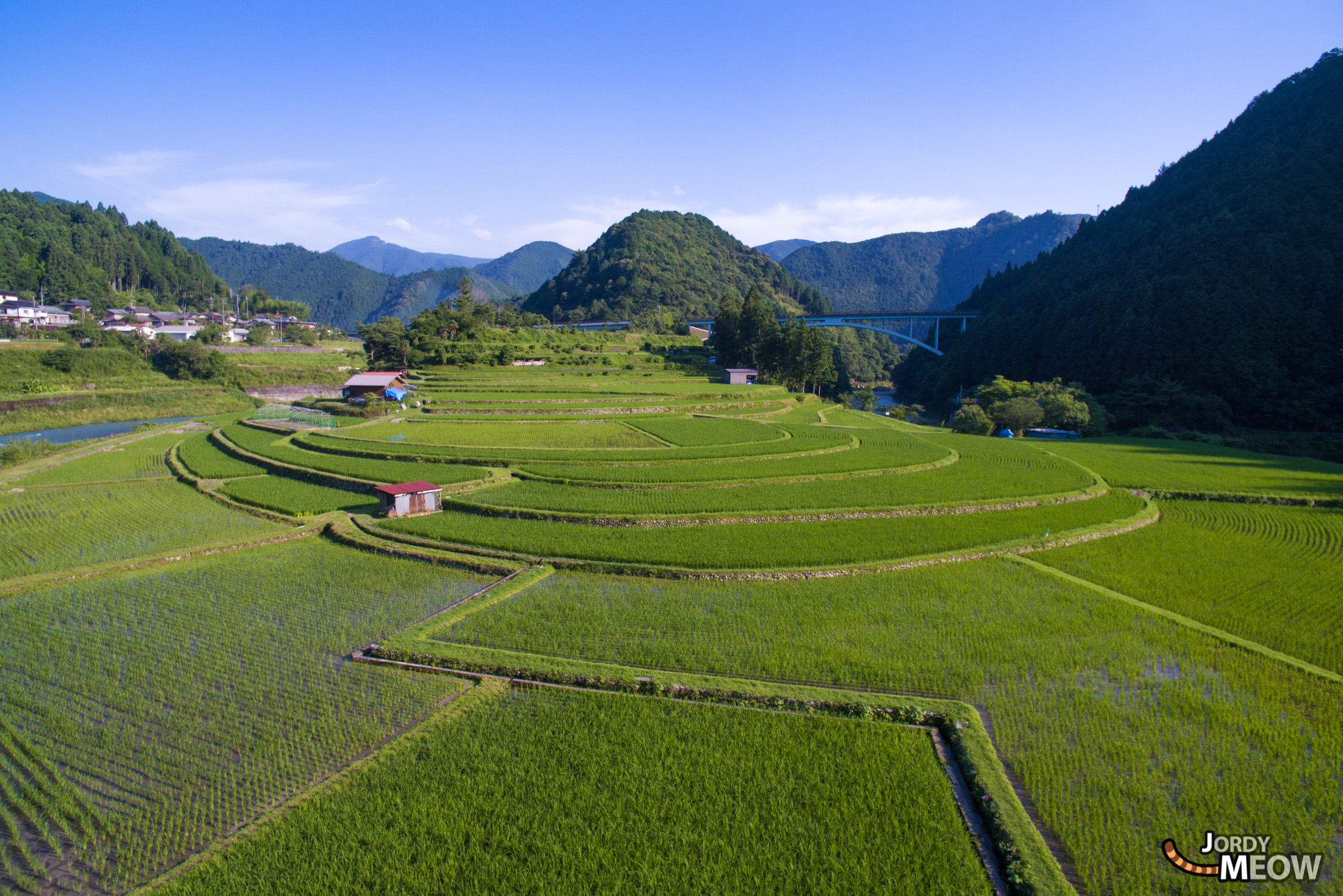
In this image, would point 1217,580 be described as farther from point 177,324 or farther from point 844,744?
point 177,324

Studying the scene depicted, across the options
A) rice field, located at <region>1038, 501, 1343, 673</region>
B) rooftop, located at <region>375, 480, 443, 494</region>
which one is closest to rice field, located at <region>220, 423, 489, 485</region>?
rooftop, located at <region>375, 480, 443, 494</region>

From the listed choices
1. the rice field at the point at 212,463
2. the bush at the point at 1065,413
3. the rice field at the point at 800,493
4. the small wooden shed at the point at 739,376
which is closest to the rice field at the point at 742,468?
the rice field at the point at 800,493

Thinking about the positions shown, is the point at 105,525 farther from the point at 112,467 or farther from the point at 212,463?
the point at 112,467

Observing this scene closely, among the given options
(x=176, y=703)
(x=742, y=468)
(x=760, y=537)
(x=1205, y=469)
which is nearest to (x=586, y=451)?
(x=742, y=468)

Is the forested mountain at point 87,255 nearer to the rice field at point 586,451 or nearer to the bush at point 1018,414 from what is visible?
the rice field at point 586,451

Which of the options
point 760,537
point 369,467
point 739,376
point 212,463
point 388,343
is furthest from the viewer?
point 739,376

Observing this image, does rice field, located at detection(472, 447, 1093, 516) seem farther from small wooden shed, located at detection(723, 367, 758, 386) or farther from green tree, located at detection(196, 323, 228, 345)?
green tree, located at detection(196, 323, 228, 345)
